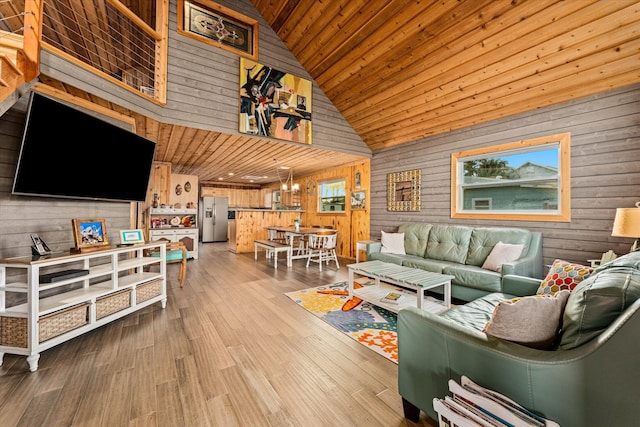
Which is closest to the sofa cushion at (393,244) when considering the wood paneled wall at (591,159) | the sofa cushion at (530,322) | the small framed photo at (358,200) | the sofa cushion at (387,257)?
the sofa cushion at (387,257)

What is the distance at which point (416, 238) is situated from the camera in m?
4.70

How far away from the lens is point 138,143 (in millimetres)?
3291

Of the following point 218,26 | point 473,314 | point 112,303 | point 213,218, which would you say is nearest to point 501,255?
point 473,314

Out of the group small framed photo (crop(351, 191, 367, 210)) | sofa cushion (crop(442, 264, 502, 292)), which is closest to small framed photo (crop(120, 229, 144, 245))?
sofa cushion (crop(442, 264, 502, 292))

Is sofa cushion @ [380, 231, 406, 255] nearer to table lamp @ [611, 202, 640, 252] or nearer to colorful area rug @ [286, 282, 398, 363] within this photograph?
colorful area rug @ [286, 282, 398, 363]

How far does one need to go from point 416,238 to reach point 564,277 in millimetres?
2759

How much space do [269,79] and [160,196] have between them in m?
4.09

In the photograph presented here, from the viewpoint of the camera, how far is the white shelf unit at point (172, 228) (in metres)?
5.94

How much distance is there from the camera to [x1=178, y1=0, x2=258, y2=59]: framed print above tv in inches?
150

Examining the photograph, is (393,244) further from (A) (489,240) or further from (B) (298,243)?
(B) (298,243)

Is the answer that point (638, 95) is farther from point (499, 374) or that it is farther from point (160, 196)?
point (160, 196)

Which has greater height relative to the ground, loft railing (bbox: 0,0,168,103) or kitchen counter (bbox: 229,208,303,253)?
loft railing (bbox: 0,0,168,103)

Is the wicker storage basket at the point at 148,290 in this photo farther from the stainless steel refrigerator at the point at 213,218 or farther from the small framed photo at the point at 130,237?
the stainless steel refrigerator at the point at 213,218

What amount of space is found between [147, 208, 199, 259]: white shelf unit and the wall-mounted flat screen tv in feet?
9.41
